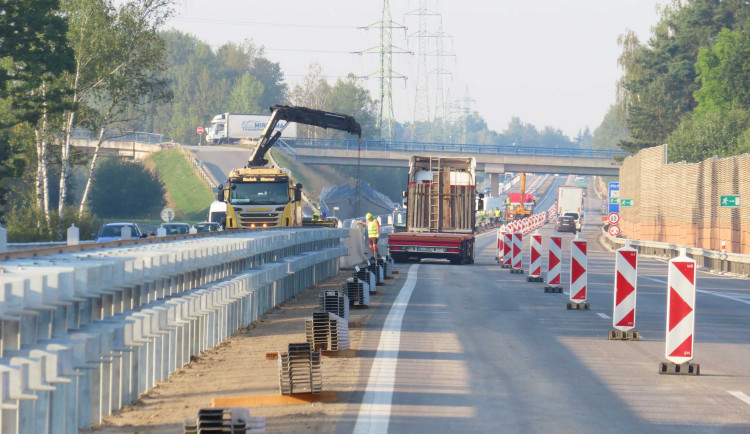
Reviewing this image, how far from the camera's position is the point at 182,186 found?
101250mm

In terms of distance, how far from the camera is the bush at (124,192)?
89.4m

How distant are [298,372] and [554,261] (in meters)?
15.8

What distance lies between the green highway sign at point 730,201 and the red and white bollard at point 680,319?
28.8 m

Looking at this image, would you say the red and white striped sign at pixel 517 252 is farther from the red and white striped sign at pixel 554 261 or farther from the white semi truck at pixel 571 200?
the white semi truck at pixel 571 200

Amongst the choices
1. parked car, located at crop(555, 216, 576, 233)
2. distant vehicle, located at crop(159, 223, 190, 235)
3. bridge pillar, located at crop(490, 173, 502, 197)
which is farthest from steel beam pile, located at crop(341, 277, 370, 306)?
bridge pillar, located at crop(490, 173, 502, 197)

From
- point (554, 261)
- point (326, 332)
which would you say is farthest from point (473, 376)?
point (554, 261)

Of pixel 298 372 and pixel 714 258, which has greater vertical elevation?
pixel 298 372

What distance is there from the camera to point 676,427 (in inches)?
354

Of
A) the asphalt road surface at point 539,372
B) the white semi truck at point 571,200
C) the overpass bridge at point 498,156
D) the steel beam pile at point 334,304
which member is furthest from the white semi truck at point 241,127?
the steel beam pile at point 334,304

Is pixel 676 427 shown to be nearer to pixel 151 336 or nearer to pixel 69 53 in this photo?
pixel 151 336

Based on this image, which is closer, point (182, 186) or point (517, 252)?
point (517, 252)

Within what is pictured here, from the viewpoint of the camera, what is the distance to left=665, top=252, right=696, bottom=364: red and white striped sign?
12297 millimetres

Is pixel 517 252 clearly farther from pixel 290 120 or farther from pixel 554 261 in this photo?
pixel 290 120

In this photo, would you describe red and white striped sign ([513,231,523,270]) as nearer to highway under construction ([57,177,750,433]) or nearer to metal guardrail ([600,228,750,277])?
metal guardrail ([600,228,750,277])
